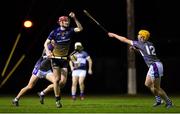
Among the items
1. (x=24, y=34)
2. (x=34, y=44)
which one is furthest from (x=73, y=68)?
(x=24, y=34)

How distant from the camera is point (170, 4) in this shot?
54.7 m

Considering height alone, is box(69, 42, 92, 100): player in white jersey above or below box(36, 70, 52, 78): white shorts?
above

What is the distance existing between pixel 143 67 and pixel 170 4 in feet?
30.9

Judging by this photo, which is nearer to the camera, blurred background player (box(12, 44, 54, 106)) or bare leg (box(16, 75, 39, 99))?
bare leg (box(16, 75, 39, 99))

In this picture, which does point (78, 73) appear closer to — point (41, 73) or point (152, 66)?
point (41, 73)

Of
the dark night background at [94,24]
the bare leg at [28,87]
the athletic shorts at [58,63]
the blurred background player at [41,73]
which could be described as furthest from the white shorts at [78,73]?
the dark night background at [94,24]

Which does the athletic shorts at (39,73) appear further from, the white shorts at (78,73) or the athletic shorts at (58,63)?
the white shorts at (78,73)

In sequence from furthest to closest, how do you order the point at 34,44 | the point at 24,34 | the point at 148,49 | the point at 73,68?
the point at 24,34
the point at 34,44
the point at 73,68
the point at 148,49

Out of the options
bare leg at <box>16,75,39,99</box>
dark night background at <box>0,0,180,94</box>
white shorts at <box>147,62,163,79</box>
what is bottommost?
bare leg at <box>16,75,39,99</box>

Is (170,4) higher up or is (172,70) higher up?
(170,4)

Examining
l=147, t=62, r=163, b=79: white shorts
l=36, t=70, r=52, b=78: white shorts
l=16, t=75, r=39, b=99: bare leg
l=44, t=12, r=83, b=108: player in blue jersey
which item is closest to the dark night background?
l=36, t=70, r=52, b=78: white shorts

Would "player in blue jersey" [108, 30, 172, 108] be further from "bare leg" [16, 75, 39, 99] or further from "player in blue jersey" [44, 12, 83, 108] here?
"bare leg" [16, 75, 39, 99]

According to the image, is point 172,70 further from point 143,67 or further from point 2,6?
point 2,6

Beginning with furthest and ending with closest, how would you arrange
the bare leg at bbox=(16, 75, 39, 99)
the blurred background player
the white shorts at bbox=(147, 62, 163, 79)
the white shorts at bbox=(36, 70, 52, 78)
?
the white shorts at bbox=(36, 70, 52, 78) → the blurred background player → the bare leg at bbox=(16, 75, 39, 99) → the white shorts at bbox=(147, 62, 163, 79)
